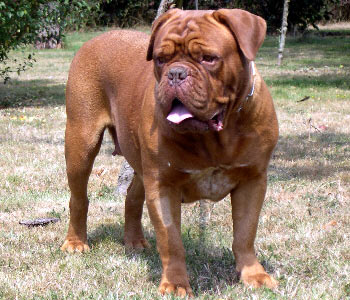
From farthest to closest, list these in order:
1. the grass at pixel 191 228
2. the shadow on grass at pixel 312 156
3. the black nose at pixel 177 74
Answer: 1. the shadow on grass at pixel 312 156
2. the grass at pixel 191 228
3. the black nose at pixel 177 74

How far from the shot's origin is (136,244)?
455 centimetres

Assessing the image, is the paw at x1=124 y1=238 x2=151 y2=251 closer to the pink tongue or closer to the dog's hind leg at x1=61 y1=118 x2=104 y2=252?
the dog's hind leg at x1=61 y1=118 x2=104 y2=252

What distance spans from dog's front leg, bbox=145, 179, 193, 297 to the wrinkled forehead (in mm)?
756

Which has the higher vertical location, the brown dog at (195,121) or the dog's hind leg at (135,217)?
the brown dog at (195,121)

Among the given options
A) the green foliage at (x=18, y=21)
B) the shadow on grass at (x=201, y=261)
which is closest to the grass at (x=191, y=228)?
the shadow on grass at (x=201, y=261)

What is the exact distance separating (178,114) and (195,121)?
0.09 metres

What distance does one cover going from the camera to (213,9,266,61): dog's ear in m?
3.12

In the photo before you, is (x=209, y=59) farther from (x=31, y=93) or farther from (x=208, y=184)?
(x=31, y=93)

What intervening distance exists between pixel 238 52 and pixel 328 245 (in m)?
1.70

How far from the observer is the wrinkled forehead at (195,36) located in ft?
10.1

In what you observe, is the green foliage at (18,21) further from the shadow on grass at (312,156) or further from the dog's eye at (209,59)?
the dog's eye at (209,59)

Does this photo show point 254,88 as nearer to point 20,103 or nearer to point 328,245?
point 328,245

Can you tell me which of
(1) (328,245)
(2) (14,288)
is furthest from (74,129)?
(1) (328,245)

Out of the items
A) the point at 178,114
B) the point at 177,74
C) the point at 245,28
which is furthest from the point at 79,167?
the point at 245,28
